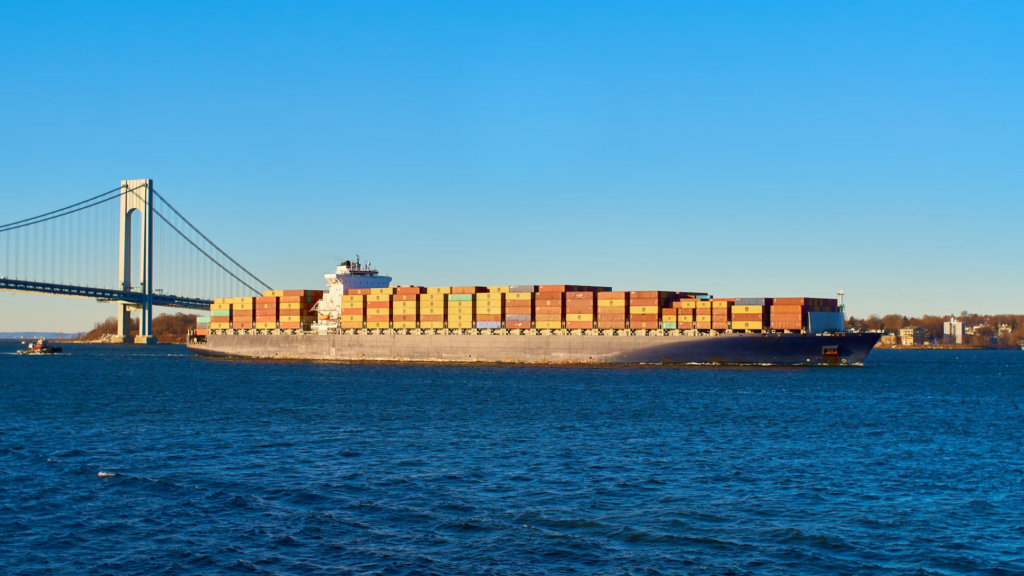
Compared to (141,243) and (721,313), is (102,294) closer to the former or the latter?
(141,243)

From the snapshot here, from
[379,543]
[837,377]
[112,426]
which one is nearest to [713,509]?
[379,543]

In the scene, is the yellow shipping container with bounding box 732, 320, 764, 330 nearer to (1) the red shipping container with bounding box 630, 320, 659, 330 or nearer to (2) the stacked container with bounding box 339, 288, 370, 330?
(1) the red shipping container with bounding box 630, 320, 659, 330

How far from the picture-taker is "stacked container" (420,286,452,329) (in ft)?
293

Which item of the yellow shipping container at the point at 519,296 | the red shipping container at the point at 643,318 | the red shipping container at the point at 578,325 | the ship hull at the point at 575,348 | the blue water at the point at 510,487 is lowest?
the blue water at the point at 510,487

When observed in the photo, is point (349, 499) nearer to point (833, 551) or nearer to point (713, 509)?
point (713, 509)

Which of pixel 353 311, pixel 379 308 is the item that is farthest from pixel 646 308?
pixel 353 311

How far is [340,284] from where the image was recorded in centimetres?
10081

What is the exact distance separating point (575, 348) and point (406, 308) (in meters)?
19.9

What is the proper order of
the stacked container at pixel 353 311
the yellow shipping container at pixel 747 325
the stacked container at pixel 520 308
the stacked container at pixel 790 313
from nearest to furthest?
the stacked container at pixel 790 313, the yellow shipping container at pixel 747 325, the stacked container at pixel 520 308, the stacked container at pixel 353 311

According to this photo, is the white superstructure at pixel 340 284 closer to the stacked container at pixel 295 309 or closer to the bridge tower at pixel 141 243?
the stacked container at pixel 295 309

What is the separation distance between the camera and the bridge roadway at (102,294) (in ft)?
370

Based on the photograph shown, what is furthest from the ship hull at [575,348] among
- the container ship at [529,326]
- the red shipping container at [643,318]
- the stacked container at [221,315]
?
the stacked container at [221,315]

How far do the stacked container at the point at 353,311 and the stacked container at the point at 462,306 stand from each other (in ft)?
35.7

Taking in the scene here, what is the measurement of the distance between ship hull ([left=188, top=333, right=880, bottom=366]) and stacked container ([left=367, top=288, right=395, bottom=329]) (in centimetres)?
143
